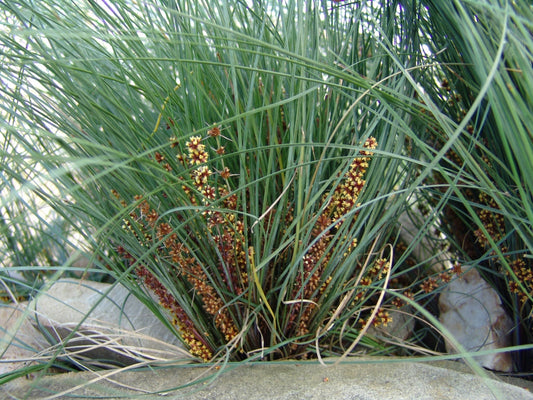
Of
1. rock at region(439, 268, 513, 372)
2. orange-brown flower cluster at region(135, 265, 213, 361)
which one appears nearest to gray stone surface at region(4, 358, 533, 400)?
orange-brown flower cluster at region(135, 265, 213, 361)

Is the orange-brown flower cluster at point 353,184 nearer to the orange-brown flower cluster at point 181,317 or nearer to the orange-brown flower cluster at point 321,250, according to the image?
the orange-brown flower cluster at point 321,250

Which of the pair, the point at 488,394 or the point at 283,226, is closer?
the point at 488,394

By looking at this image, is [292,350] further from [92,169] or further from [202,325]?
[92,169]

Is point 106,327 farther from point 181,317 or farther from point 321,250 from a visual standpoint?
point 321,250

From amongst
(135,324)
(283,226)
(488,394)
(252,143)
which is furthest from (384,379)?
(135,324)

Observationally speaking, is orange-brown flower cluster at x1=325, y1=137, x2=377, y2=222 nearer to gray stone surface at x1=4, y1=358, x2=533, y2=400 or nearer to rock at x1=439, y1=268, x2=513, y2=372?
gray stone surface at x1=4, y1=358, x2=533, y2=400

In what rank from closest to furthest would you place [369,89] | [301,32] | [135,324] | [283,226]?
[369,89] < [301,32] < [283,226] < [135,324]

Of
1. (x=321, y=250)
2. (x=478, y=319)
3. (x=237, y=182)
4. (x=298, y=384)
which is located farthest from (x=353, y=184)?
(x=478, y=319)
